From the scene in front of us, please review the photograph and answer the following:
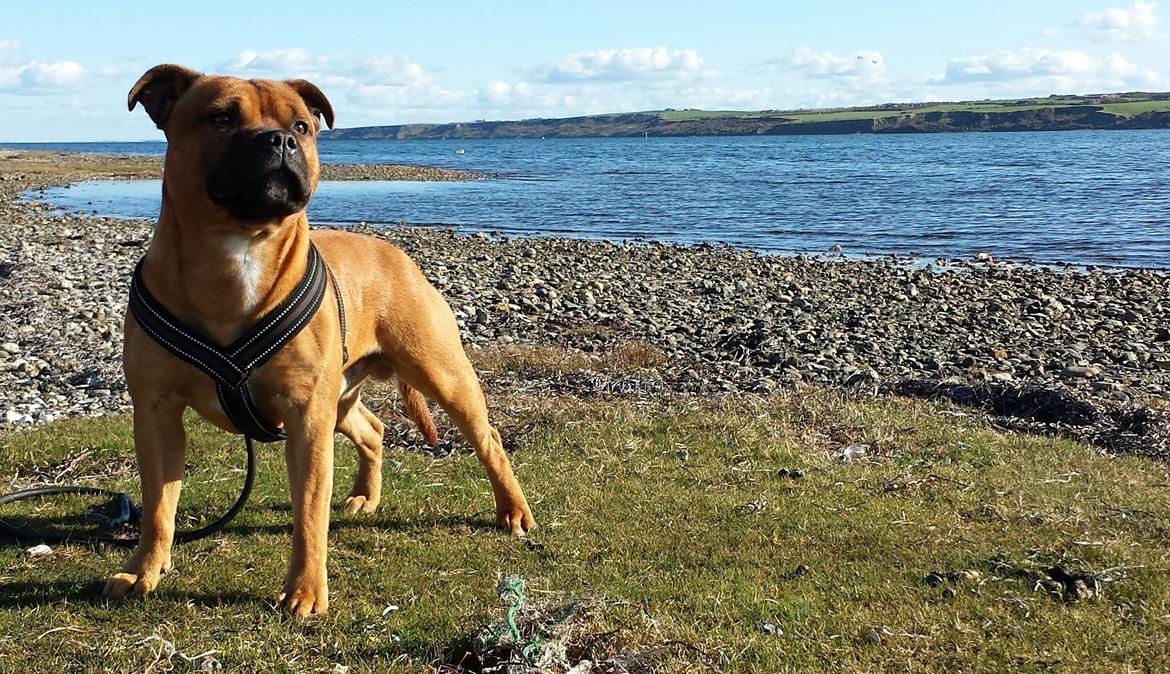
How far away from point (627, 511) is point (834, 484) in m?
1.49

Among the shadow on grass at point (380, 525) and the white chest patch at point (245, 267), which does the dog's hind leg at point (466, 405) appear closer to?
the shadow on grass at point (380, 525)

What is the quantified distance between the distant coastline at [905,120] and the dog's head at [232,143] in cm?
12863

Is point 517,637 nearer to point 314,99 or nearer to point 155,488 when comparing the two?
point 155,488

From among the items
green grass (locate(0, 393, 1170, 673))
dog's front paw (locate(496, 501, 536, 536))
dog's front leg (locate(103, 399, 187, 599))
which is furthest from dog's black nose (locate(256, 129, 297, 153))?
dog's front paw (locate(496, 501, 536, 536))

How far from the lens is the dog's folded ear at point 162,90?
4418 millimetres

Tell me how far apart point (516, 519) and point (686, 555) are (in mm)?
1013

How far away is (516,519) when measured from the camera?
19.2ft

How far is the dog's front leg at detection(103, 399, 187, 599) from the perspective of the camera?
4508mm

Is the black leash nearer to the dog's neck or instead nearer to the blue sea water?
the dog's neck

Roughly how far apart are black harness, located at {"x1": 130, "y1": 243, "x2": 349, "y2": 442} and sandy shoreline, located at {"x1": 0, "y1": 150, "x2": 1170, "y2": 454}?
471 cm

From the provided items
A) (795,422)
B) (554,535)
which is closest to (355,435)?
(554,535)

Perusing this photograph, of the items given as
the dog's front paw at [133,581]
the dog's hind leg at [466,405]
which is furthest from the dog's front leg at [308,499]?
the dog's hind leg at [466,405]

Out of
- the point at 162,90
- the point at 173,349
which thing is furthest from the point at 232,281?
the point at 162,90

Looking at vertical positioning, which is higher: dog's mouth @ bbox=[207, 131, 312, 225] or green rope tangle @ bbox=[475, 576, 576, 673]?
dog's mouth @ bbox=[207, 131, 312, 225]
